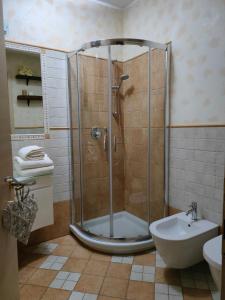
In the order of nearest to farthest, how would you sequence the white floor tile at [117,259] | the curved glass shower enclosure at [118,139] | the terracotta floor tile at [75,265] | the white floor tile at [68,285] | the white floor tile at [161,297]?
the white floor tile at [161,297] → the white floor tile at [68,285] → the terracotta floor tile at [75,265] → the white floor tile at [117,259] → the curved glass shower enclosure at [118,139]

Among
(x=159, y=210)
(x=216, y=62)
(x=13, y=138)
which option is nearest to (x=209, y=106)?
(x=216, y=62)

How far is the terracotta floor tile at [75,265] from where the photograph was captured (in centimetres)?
193

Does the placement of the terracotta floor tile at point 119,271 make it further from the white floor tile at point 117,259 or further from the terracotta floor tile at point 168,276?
the terracotta floor tile at point 168,276

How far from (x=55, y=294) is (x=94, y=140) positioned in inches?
58.8

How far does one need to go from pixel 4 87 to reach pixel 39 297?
1.51 metres

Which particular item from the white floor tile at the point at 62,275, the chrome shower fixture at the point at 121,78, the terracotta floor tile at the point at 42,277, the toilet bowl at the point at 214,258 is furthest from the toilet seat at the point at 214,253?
the chrome shower fixture at the point at 121,78

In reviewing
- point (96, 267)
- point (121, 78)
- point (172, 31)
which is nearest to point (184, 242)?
point (96, 267)

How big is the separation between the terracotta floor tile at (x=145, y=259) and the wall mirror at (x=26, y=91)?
1544 mm

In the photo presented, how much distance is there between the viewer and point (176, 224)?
6.53 feet

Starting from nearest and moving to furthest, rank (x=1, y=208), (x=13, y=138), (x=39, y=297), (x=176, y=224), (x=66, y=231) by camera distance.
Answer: (x=1, y=208)
(x=39, y=297)
(x=176, y=224)
(x=13, y=138)
(x=66, y=231)

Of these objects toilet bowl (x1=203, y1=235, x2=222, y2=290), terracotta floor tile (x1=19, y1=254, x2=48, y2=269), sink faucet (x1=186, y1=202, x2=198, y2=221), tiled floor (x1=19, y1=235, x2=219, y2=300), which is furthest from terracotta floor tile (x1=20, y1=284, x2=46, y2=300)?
sink faucet (x1=186, y1=202, x2=198, y2=221)

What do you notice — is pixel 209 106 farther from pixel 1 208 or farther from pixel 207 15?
pixel 1 208

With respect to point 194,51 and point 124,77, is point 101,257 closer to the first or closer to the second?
point 124,77

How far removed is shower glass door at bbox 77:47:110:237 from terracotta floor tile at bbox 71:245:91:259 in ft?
0.70
